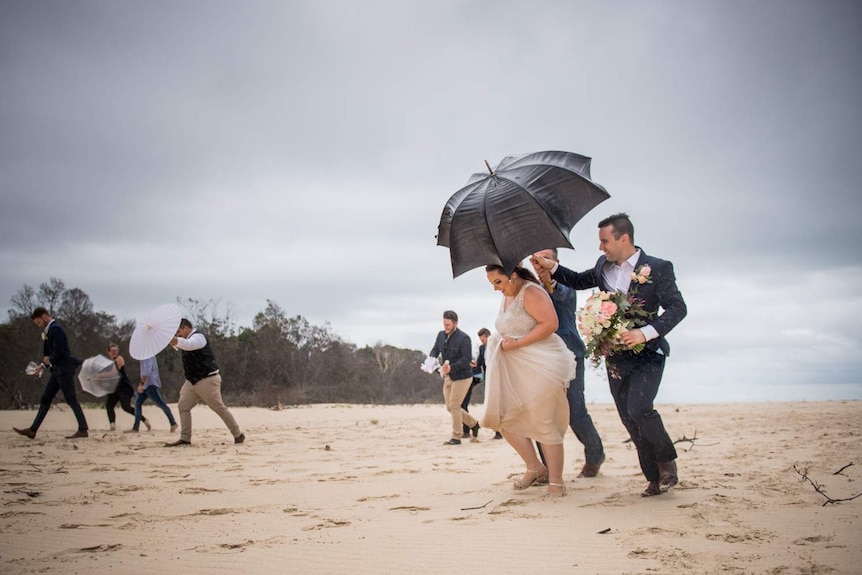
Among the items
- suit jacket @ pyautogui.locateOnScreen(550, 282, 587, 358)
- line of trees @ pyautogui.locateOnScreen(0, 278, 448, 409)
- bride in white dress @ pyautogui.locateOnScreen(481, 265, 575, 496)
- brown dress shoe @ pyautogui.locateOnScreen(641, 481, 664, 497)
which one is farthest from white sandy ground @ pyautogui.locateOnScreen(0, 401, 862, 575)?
line of trees @ pyautogui.locateOnScreen(0, 278, 448, 409)

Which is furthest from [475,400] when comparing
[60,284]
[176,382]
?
[60,284]

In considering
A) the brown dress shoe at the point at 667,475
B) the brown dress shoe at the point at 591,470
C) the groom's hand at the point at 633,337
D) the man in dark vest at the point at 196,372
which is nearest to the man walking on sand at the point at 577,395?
the brown dress shoe at the point at 591,470

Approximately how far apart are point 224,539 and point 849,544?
3763 mm

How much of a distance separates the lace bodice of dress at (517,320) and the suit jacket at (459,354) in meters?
4.94

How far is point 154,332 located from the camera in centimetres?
937

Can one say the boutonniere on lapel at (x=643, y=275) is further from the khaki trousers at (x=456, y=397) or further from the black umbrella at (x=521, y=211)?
the khaki trousers at (x=456, y=397)

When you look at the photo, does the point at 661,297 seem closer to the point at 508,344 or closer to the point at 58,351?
the point at 508,344

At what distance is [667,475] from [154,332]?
7.98 meters

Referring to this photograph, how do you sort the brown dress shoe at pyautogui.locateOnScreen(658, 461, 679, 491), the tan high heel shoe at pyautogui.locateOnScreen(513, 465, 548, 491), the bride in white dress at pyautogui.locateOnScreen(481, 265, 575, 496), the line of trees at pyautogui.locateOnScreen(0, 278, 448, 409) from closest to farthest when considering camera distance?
1. the brown dress shoe at pyautogui.locateOnScreen(658, 461, 679, 491)
2. the bride in white dress at pyautogui.locateOnScreen(481, 265, 575, 496)
3. the tan high heel shoe at pyautogui.locateOnScreen(513, 465, 548, 491)
4. the line of trees at pyautogui.locateOnScreen(0, 278, 448, 409)

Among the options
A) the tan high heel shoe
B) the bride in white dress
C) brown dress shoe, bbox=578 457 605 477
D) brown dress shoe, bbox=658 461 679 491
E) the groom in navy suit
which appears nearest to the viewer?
the groom in navy suit

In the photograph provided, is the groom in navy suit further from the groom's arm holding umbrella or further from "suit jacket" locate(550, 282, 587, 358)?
"suit jacket" locate(550, 282, 587, 358)

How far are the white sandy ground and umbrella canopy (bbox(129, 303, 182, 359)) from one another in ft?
5.53

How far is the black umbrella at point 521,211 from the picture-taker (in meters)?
4.68

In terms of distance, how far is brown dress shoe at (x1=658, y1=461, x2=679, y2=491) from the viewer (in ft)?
15.3
